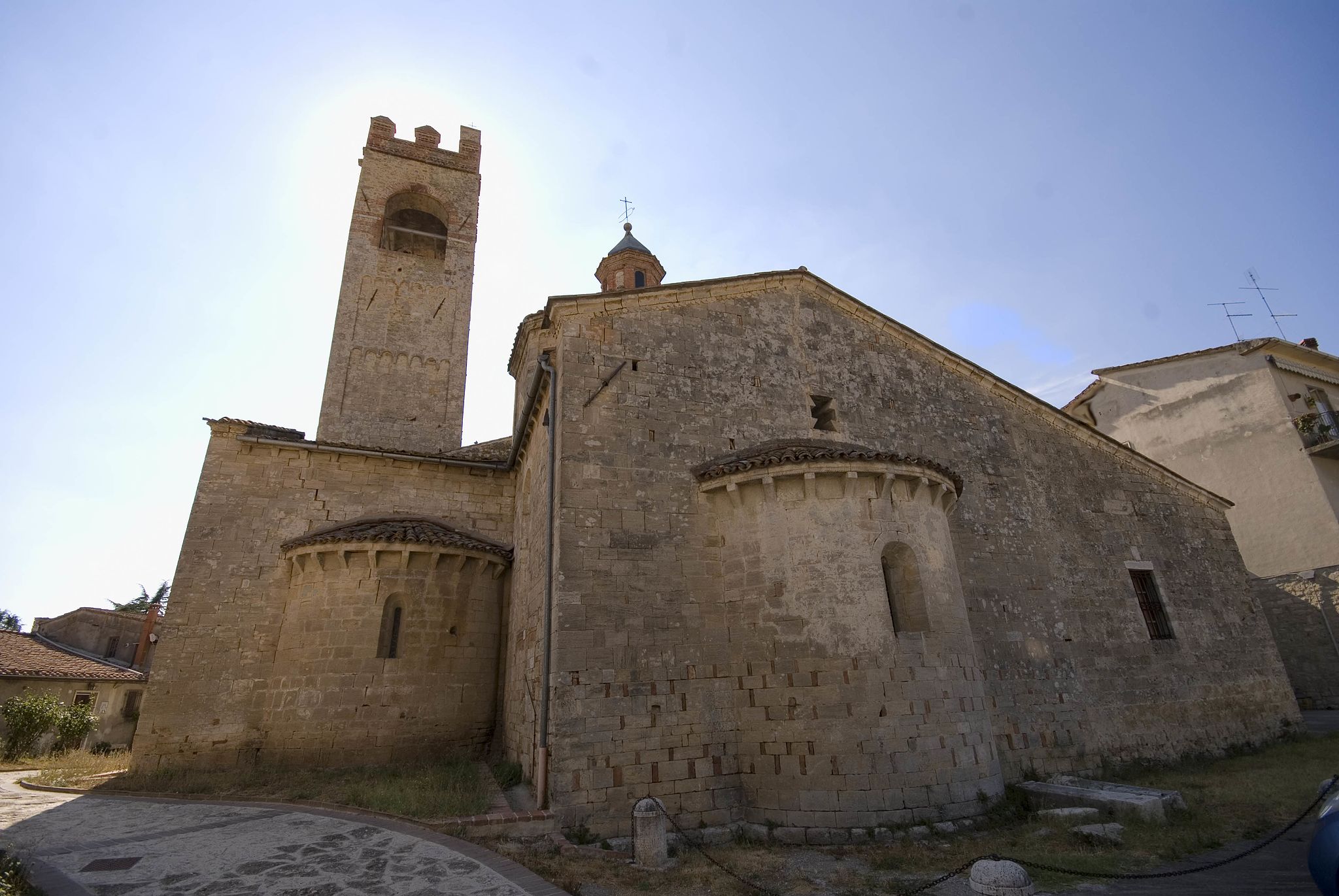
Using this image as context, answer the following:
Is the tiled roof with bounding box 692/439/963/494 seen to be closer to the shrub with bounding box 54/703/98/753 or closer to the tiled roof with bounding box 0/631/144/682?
the shrub with bounding box 54/703/98/753

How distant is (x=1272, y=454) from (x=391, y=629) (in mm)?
25196

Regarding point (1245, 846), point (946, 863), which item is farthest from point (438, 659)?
point (1245, 846)

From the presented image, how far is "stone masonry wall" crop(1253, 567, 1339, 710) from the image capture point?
1778cm

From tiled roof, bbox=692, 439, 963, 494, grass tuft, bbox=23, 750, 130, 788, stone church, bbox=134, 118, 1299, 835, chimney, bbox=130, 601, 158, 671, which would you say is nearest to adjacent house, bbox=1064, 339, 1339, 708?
stone church, bbox=134, 118, 1299, 835

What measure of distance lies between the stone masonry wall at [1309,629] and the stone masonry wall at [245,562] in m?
22.3

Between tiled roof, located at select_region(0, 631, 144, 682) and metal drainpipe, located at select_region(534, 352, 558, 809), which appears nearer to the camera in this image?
metal drainpipe, located at select_region(534, 352, 558, 809)

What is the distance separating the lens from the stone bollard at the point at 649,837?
6.78 metres

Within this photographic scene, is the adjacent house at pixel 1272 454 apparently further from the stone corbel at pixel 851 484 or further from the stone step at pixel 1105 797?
the stone corbel at pixel 851 484

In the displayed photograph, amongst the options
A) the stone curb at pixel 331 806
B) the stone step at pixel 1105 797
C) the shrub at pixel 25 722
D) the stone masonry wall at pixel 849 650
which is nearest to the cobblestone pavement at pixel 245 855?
the stone curb at pixel 331 806

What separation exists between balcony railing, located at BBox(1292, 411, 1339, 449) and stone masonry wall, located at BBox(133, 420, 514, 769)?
2337 centimetres

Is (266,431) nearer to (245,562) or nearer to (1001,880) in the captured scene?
(245,562)

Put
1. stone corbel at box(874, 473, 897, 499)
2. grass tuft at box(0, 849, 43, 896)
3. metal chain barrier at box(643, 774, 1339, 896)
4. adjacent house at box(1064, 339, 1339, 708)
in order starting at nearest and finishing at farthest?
grass tuft at box(0, 849, 43, 896) → metal chain barrier at box(643, 774, 1339, 896) → stone corbel at box(874, 473, 897, 499) → adjacent house at box(1064, 339, 1339, 708)

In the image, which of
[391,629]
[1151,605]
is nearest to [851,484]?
[391,629]

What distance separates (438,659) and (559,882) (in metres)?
6.42
